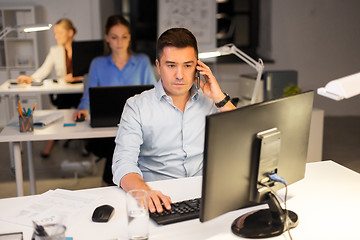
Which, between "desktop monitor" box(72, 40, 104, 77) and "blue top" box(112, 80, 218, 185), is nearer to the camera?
"blue top" box(112, 80, 218, 185)

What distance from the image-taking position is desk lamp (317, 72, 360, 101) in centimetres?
126

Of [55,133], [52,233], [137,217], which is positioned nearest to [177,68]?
[137,217]

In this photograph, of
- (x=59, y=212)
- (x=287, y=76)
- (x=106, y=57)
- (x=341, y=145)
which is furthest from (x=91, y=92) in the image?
(x=341, y=145)

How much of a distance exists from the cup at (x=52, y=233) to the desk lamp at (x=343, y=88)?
86 cm

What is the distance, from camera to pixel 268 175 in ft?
4.87

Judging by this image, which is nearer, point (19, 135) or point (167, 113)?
point (167, 113)

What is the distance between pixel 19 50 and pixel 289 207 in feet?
16.4

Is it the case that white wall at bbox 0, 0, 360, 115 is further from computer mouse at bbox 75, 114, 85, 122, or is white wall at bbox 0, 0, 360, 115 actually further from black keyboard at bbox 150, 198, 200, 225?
black keyboard at bbox 150, 198, 200, 225

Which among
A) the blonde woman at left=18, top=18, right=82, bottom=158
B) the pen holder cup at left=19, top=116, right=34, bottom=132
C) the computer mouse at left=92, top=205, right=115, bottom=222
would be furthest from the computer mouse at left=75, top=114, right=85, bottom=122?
the blonde woman at left=18, top=18, right=82, bottom=158

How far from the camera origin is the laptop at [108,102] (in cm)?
280

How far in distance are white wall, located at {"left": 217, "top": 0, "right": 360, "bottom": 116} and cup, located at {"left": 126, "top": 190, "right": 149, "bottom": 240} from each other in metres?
5.02

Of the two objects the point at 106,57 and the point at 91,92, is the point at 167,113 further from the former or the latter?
the point at 106,57

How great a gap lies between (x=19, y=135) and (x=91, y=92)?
1.70 feet

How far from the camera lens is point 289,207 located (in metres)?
1.66
